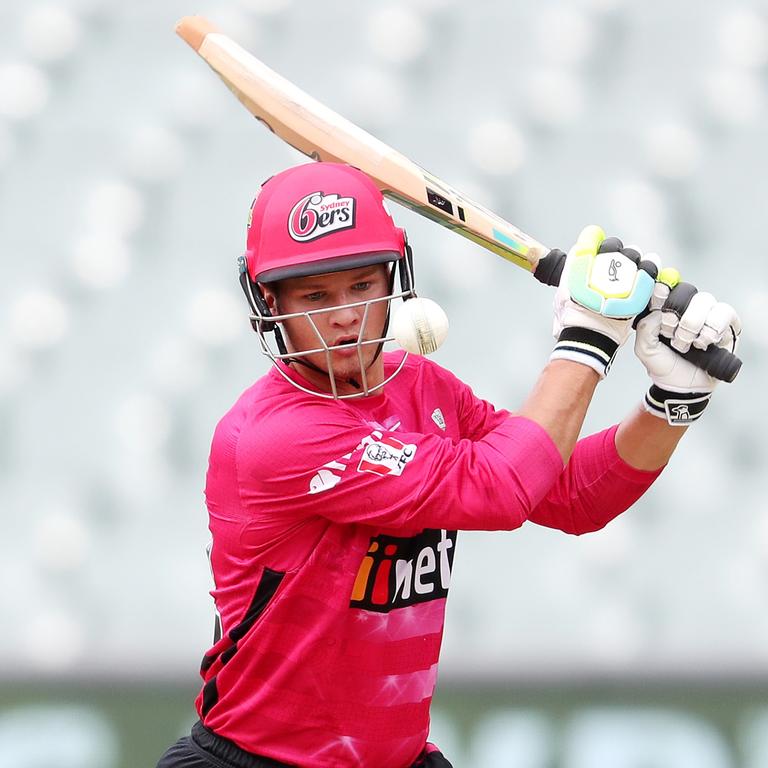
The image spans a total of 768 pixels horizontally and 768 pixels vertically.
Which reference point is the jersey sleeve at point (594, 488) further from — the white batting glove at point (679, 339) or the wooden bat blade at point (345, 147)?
the wooden bat blade at point (345, 147)

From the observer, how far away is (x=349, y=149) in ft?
7.54

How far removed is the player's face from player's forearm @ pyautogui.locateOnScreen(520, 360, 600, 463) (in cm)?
25

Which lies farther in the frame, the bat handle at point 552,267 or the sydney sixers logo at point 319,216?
the bat handle at point 552,267

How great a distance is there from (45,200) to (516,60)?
1225mm

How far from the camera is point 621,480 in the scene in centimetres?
226

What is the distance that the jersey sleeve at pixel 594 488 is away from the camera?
2.26 metres

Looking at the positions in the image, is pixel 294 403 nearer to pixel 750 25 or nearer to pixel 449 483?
pixel 449 483

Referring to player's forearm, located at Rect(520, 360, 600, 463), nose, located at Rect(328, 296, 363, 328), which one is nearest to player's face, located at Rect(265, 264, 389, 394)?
nose, located at Rect(328, 296, 363, 328)

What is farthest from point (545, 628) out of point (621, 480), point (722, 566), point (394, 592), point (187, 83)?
point (187, 83)

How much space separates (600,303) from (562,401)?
16 cm

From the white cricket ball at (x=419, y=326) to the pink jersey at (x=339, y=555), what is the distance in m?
0.13

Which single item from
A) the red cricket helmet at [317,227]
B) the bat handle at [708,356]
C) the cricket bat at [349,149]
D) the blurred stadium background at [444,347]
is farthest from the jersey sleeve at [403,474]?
the blurred stadium background at [444,347]

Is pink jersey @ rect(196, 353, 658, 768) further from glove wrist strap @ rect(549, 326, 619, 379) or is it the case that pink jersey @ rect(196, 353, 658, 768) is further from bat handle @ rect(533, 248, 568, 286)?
bat handle @ rect(533, 248, 568, 286)

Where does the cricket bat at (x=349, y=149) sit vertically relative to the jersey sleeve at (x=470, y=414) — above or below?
above
